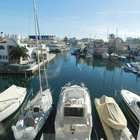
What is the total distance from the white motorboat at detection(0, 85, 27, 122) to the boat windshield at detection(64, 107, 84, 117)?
615 centimetres

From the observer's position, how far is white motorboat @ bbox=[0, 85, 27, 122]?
36.9 ft

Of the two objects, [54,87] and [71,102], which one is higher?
[71,102]

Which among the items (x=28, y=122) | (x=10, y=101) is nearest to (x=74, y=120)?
(x=28, y=122)

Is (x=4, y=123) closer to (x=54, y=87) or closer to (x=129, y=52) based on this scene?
(x=54, y=87)

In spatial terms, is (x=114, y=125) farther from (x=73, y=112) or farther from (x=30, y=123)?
(x=30, y=123)

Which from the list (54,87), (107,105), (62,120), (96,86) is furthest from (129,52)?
(62,120)

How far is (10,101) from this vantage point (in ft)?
41.1

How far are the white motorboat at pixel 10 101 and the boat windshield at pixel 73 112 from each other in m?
6.15

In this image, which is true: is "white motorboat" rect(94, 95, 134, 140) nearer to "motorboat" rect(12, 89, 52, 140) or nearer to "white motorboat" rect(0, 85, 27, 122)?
"motorboat" rect(12, 89, 52, 140)

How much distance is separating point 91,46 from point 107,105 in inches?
2350

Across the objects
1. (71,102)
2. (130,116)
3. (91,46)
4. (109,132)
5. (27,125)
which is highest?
(91,46)

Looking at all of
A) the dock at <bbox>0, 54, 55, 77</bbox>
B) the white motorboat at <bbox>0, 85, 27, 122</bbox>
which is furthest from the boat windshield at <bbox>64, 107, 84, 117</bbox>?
the dock at <bbox>0, 54, 55, 77</bbox>

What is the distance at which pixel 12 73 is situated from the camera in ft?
87.8

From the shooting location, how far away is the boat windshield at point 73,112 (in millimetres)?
8734
